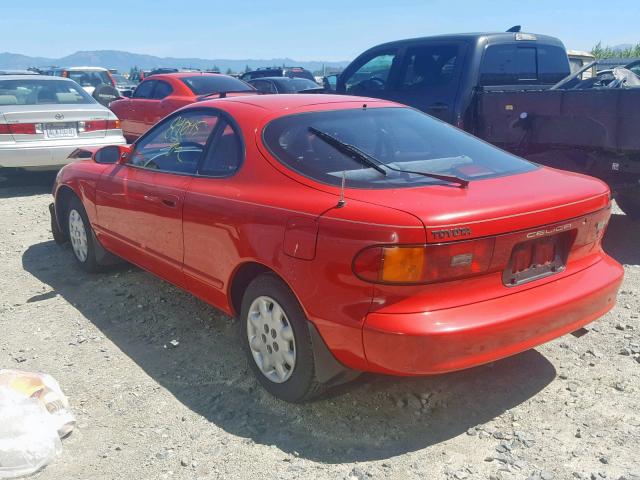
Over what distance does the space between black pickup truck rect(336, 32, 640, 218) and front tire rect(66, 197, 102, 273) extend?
359cm

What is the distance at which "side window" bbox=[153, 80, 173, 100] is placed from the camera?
10477 millimetres

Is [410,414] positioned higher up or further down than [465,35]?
further down

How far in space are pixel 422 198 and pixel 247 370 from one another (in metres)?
1.48

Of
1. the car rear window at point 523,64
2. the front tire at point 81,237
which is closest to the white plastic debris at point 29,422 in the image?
the front tire at point 81,237

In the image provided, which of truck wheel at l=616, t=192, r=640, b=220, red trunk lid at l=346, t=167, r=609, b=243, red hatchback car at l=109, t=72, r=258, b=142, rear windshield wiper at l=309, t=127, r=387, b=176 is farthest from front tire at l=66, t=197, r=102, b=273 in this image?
truck wheel at l=616, t=192, r=640, b=220

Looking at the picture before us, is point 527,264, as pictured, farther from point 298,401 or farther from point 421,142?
point 298,401

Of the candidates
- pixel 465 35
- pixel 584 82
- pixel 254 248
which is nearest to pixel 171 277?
pixel 254 248

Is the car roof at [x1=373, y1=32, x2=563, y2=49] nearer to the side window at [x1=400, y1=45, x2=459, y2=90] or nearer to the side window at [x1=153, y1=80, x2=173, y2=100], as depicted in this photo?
the side window at [x1=400, y1=45, x2=459, y2=90]

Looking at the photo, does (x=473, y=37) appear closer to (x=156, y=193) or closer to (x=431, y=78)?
(x=431, y=78)

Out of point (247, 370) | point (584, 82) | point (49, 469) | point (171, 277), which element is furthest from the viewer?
point (584, 82)

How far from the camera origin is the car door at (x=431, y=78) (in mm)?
6594

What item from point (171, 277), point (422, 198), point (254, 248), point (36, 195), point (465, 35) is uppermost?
point (465, 35)

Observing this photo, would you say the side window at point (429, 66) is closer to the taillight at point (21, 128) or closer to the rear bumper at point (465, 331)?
the rear bumper at point (465, 331)

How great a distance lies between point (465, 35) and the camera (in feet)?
22.2
